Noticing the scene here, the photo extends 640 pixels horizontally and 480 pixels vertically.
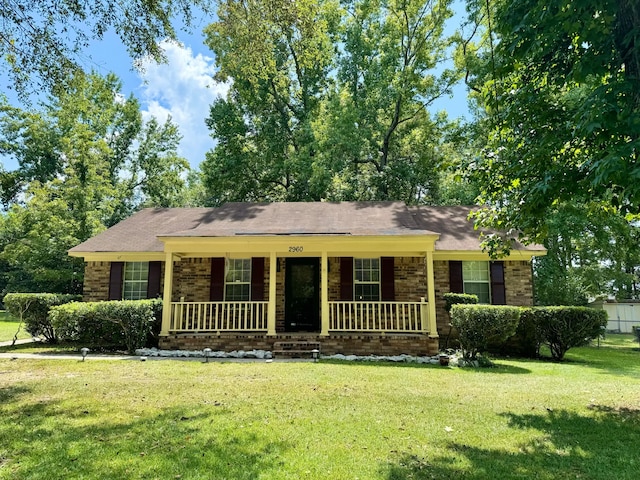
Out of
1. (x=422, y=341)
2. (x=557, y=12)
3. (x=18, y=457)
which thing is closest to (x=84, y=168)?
(x=422, y=341)

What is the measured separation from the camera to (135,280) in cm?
1309

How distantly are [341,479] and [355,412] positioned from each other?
6.19 feet

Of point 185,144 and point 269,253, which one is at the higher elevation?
point 185,144

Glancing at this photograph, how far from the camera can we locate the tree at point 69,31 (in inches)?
267

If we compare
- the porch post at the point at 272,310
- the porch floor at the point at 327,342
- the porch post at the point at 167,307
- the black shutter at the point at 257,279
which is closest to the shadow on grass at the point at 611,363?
the porch floor at the point at 327,342

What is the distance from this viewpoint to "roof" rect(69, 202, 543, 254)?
457 inches

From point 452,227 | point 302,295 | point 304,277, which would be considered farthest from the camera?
point 452,227

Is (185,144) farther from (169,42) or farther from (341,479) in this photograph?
(341,479)

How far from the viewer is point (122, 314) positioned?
1029 cm

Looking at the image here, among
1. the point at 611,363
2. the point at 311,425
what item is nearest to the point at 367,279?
the point at 611,363

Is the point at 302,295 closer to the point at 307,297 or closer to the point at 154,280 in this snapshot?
the point at 307,297

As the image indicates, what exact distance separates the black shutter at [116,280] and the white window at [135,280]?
11 cm

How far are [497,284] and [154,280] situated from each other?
10.4 meters

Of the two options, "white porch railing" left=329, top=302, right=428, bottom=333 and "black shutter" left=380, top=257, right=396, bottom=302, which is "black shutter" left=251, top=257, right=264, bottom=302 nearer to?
"white porch railing" left=329, top=302, right=428, bottom=333
